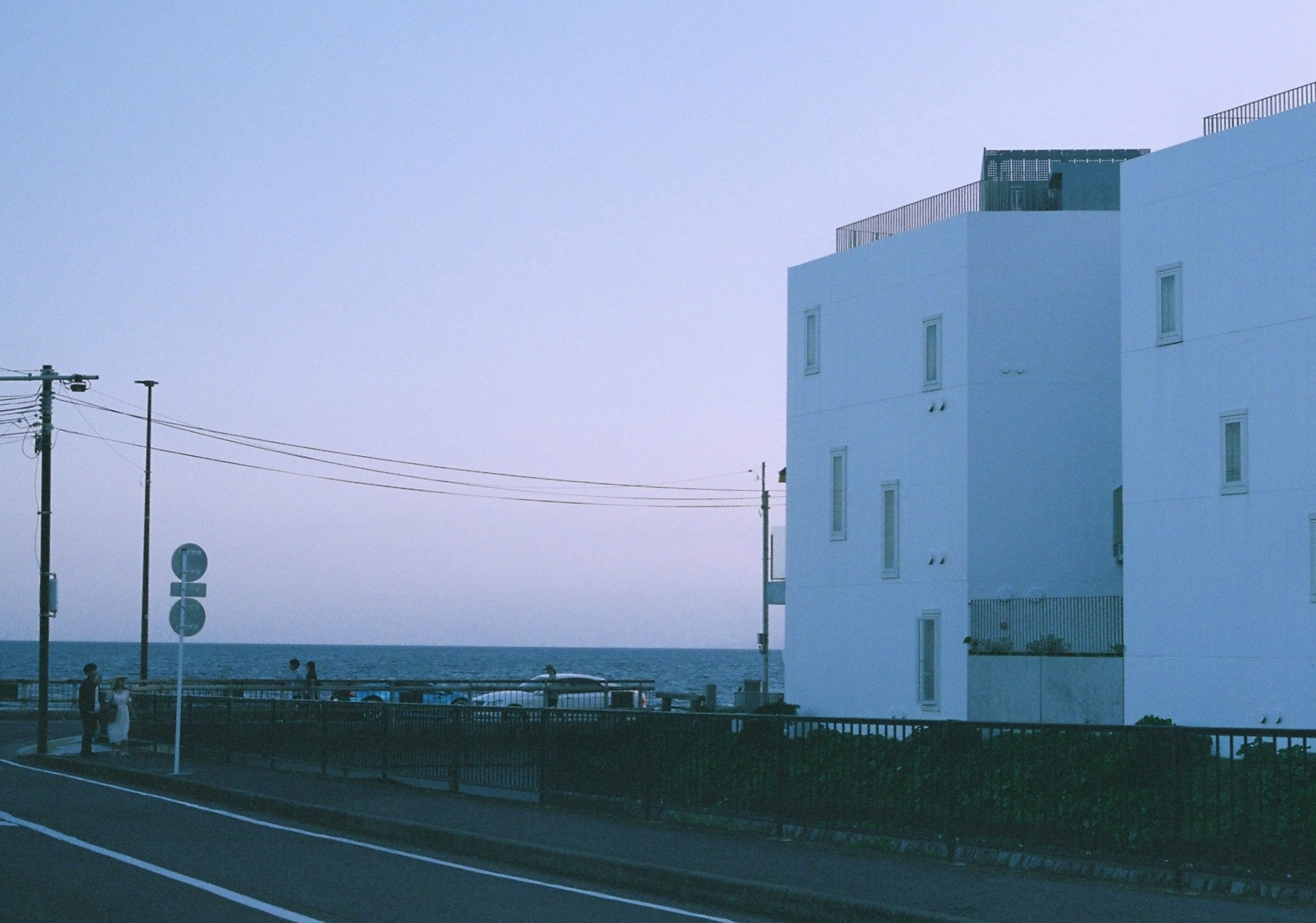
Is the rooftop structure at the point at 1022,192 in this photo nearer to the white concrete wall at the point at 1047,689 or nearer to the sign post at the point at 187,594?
the white concrete wall at the point at 1047,689

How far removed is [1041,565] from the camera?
3353 centimetres

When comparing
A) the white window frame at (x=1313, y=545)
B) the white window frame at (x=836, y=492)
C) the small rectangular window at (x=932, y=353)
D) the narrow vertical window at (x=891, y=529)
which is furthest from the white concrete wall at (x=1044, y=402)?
the white window frame at (x=1313, y=545)

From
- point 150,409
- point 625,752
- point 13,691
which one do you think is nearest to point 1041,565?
point 625,752

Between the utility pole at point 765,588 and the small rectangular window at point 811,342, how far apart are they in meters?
9.99

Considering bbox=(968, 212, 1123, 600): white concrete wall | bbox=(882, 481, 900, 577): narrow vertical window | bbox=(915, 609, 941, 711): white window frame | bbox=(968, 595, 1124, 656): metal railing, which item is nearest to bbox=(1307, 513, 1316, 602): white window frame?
bbox=(968, 595, 1124, 656): metal railing

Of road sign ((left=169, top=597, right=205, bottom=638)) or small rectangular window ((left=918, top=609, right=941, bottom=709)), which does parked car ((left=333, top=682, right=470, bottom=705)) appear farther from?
road sign ((left=169, top=597, right=205, bottom=638))

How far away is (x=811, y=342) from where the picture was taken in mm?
38094

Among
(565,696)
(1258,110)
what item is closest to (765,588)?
(565,696)

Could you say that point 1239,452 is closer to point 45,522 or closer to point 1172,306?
point 1172,306

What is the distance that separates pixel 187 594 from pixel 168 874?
10.5 metres

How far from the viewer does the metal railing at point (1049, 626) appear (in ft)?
103

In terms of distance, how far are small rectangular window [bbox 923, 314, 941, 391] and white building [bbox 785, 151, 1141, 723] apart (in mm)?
40

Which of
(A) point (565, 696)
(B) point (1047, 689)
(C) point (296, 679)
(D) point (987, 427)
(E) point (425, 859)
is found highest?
(D) point (987, 427)

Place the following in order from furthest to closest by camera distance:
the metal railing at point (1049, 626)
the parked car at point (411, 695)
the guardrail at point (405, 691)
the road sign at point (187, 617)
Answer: the parked car at point (411, 695)
the guardrail at point (405, 691)
the metal railing at point (1049, 626)
the road sign at point (187, 617)
